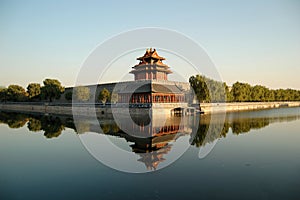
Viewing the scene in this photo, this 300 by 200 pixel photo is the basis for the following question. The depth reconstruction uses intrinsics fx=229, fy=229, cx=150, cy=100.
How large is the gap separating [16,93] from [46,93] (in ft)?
59.6

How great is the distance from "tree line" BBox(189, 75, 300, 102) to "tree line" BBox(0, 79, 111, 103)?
17469mm

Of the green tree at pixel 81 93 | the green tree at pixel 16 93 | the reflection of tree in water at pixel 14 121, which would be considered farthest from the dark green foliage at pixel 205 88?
the green tree at pixel 16 93

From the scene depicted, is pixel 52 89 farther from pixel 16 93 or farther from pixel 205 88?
pixel 205 88

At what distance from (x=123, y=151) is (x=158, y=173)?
15.5 ft

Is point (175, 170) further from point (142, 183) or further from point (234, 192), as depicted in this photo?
point (234, 192)

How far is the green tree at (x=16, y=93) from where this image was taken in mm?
65625

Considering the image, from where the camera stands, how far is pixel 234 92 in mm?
57781

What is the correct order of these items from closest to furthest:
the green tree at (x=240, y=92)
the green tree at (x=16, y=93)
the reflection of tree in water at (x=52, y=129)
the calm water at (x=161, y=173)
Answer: the calm water at (x=161, y=173)
the reflection of tree in water at (x=52, y=129)
the green tree at (x=240, y=92)
the green tree at (x=16, y=93)

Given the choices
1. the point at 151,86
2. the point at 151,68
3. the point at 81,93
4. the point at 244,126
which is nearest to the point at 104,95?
the point at 81,93

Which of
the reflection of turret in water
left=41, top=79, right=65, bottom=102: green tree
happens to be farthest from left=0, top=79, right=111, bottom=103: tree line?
the reflection of turret in water

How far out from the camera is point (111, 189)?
8508mm

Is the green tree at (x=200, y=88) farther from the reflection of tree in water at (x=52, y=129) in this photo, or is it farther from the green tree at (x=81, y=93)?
the reflection of tree in water at (x=52, y=129)

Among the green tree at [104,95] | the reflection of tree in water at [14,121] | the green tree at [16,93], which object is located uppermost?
the green tree at [16,93]

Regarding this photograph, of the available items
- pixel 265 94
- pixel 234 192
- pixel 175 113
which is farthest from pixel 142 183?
pixel 265 94
